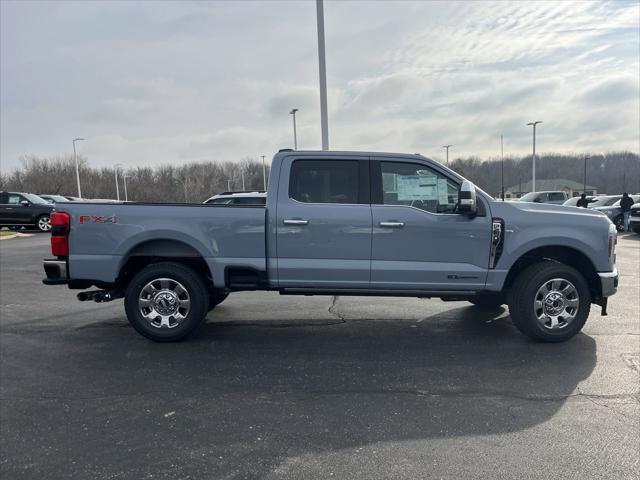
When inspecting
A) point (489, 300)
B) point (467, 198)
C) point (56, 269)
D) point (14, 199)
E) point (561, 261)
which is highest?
point (14, 199)

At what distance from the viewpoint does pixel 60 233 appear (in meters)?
5.38

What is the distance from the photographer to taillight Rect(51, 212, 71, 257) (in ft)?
17.5

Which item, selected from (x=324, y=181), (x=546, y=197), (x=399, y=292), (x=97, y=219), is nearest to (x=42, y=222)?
(x=97, y=219)

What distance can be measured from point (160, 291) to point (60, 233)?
1294mm

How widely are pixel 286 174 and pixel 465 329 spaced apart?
3000 millimetres

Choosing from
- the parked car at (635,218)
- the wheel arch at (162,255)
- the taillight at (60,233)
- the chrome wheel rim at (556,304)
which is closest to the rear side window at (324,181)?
the wheel arch at (162,255)

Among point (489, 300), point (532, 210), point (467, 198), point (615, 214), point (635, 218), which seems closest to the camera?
point (467, 198)

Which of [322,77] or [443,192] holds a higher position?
[322,77]

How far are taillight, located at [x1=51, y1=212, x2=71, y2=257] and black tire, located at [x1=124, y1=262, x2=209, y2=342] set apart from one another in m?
0.84

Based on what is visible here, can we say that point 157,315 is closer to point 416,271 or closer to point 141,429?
point 141,429

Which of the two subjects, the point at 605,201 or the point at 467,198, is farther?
the point at 605,201

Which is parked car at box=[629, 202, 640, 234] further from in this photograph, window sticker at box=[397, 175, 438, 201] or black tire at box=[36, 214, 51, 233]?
black tire at box=[36, 214, 51, 233]

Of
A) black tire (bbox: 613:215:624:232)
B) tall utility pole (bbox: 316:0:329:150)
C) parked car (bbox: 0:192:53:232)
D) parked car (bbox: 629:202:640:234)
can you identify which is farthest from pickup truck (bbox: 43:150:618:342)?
parked car (bbox: 0:192:53:232)

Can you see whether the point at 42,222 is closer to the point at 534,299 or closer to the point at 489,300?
the point at 489,300
